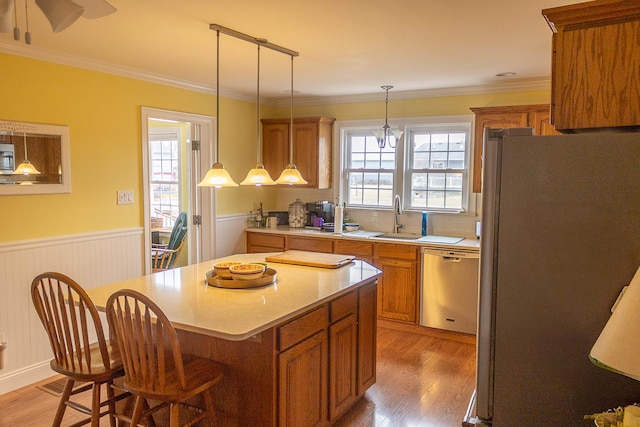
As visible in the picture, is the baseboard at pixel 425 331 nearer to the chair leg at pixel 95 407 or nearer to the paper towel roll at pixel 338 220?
the paper towel roll at pixel 338 220

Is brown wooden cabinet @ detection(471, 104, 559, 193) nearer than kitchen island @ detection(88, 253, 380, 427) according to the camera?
No

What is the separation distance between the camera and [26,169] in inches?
133

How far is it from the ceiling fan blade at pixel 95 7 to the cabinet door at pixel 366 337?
2.04 m

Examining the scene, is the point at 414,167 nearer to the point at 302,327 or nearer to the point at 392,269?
the point at 392,269

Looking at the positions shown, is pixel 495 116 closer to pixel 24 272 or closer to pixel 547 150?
pixel 547 150

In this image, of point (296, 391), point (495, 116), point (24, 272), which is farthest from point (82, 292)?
point (495, 116)

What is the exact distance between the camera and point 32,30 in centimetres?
294

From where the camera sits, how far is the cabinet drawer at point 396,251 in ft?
14.8

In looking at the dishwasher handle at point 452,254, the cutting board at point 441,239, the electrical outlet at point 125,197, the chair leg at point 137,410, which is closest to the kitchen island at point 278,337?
the chair leg at point 137,410

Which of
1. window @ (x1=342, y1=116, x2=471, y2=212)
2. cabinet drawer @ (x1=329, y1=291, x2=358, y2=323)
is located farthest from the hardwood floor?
window @ (x1=342, y1=116, x2=471, y2=212)

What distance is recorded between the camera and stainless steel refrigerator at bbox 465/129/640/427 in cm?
119

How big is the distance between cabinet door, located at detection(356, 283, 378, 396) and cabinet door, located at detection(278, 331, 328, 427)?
446 mm

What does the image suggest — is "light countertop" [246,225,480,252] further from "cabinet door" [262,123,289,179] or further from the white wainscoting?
the white wainscoting

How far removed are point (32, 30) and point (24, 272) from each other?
165cm
